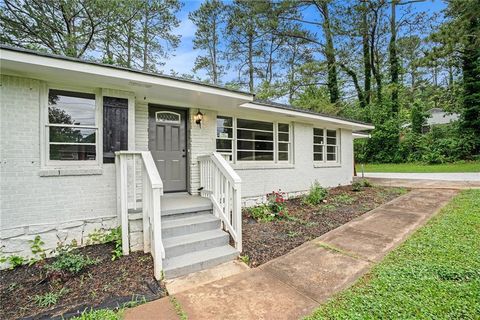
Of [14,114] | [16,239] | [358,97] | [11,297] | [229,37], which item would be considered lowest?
[11,297]

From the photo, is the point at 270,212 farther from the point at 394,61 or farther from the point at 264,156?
the point at 394,61

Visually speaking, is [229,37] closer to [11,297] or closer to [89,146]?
[89,146]

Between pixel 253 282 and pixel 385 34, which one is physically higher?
pixel 385 34

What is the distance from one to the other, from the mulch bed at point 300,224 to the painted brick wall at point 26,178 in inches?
123

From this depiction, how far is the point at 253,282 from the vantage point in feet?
9.62

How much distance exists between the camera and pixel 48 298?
268cm

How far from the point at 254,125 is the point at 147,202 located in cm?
430

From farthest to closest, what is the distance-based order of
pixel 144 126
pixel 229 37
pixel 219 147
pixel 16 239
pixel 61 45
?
pixel 229 37 → pixel 61 45 → pixel 219 147 → pixel 144 126 → pixel 16 239

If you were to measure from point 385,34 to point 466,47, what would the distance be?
6768mm

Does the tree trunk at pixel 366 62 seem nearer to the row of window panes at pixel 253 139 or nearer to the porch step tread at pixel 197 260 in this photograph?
the row of window panes at pixel 253 139

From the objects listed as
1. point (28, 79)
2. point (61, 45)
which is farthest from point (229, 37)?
point (28, 79)

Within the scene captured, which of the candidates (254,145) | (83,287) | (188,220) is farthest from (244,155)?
(83,287)

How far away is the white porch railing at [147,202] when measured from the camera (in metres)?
3.11

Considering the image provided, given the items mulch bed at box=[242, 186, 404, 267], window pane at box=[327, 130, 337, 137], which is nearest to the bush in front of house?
mulch bed at box=[242, 186, 404, 267]
